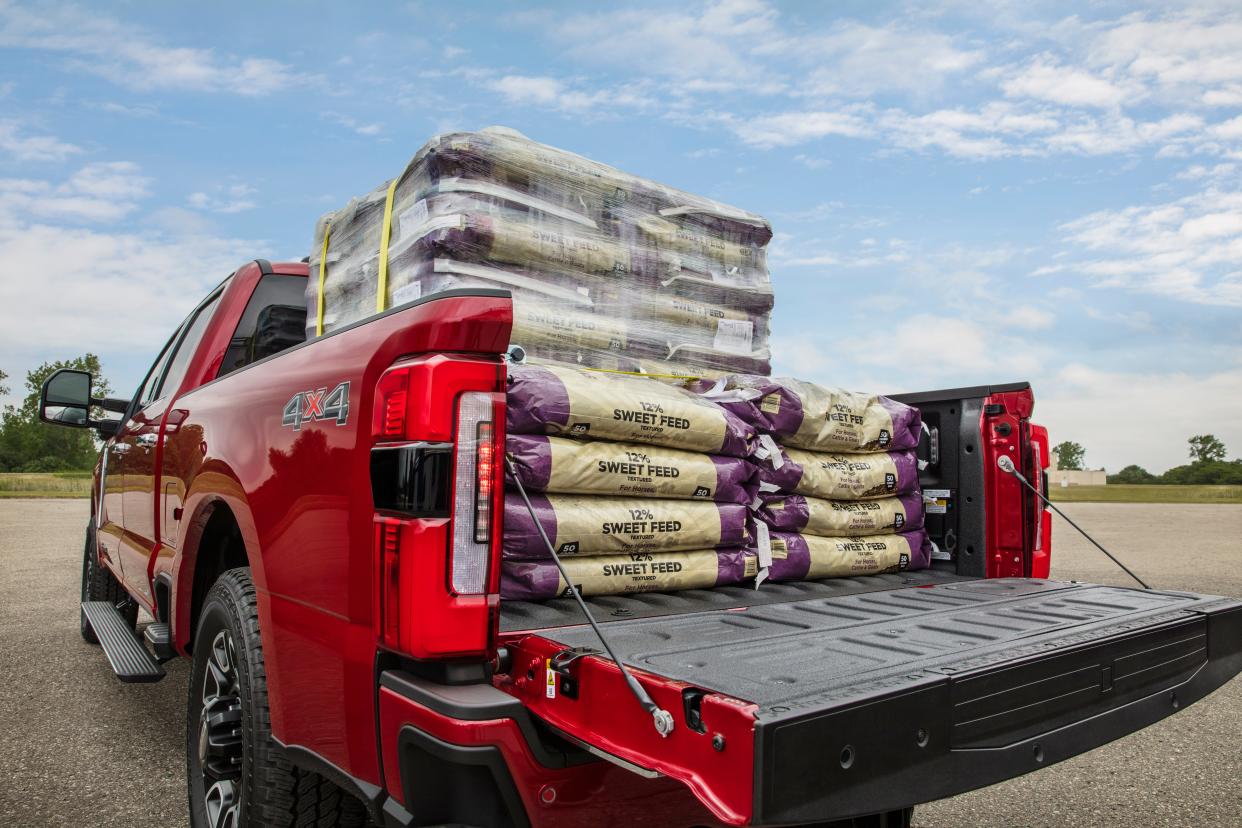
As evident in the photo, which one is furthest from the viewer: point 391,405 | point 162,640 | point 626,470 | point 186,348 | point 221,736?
point 186,348

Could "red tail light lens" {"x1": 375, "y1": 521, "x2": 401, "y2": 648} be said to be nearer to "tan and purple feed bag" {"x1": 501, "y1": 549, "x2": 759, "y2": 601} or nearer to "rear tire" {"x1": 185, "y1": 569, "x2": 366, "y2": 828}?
"tan and purple feed bag" {"x1": 501, "y1": 549, "x2": 759, "y2": 601}

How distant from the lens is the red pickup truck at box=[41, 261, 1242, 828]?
1665mm

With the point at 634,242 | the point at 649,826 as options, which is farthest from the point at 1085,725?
the point at 634,242

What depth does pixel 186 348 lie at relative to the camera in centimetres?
443

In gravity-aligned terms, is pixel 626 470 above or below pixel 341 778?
above

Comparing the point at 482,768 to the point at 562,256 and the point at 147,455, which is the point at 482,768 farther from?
the point at 147,455

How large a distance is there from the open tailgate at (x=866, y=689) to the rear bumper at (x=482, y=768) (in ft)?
0.30

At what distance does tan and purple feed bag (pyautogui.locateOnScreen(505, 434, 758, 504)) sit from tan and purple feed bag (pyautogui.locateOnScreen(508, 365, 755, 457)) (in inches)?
1.3

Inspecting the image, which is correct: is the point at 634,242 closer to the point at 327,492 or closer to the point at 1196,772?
the point at 327,492

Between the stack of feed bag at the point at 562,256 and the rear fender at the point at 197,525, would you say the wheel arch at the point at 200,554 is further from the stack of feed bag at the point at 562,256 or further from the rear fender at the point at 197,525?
the stack of feed bag at the point at 562,256

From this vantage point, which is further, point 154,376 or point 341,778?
point 154,376

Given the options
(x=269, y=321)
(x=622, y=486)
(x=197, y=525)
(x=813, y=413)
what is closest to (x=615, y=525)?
(x=622, y=486)

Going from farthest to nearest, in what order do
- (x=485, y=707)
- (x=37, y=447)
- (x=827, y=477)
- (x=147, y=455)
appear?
1. (x=37, y=447)
2. (x=147, y=455)
3. (x=827, y=477)
4. (x=485, y=707)

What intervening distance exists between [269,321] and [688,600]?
7.70ft
